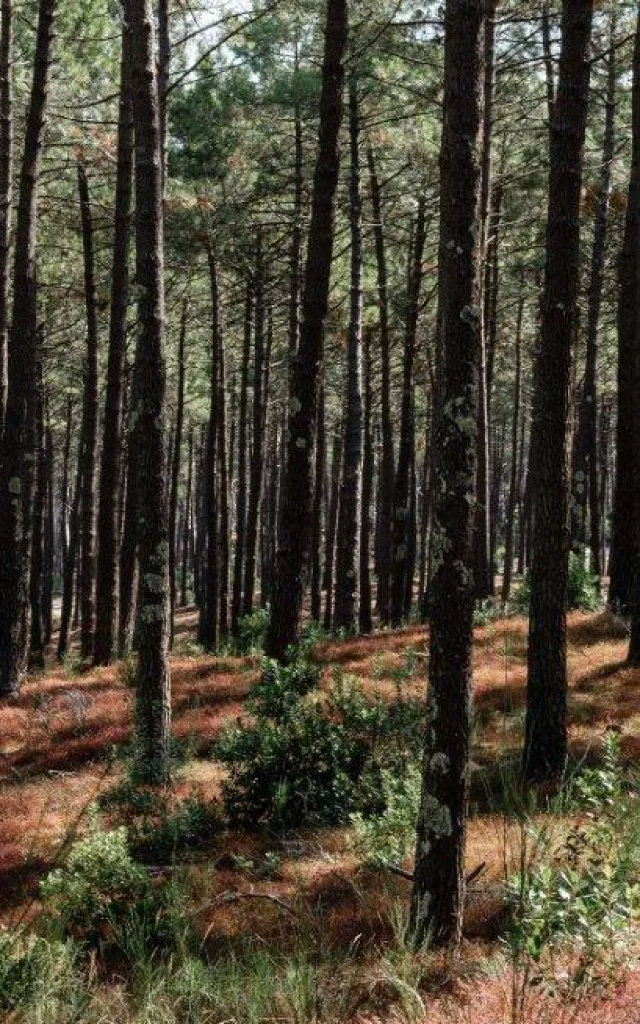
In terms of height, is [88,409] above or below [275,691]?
above

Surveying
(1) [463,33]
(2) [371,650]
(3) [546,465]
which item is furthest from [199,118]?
(1) [463,33]

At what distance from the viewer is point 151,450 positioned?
859 centimetres

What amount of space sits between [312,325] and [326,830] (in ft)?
18.3

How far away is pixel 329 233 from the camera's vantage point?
415 inches

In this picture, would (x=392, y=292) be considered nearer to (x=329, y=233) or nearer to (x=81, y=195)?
(x=81, y=195)

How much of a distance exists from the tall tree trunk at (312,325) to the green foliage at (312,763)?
2.25 metres

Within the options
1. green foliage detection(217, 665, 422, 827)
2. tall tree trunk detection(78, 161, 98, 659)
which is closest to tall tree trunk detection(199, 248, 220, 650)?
tall tree trunk detection(78, 161, 98, 659)

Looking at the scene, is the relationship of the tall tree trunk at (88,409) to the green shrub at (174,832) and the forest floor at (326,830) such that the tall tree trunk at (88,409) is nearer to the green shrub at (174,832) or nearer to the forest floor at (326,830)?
the forest floor at (326,830)

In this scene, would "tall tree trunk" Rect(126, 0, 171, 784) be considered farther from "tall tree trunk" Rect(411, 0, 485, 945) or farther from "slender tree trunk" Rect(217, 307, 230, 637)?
"slender tree trunk" Rect(217, 307, 230, 637)

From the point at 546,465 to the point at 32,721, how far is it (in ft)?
23.1

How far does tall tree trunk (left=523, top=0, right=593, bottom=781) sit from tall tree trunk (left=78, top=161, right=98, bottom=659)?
10.7 meters

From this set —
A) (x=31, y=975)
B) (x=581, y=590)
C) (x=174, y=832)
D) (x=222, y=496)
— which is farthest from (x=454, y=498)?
(x=222, y=496)

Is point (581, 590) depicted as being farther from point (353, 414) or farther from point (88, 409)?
point (88, 409)

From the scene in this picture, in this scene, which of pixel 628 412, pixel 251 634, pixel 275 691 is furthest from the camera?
pixel 251 634
